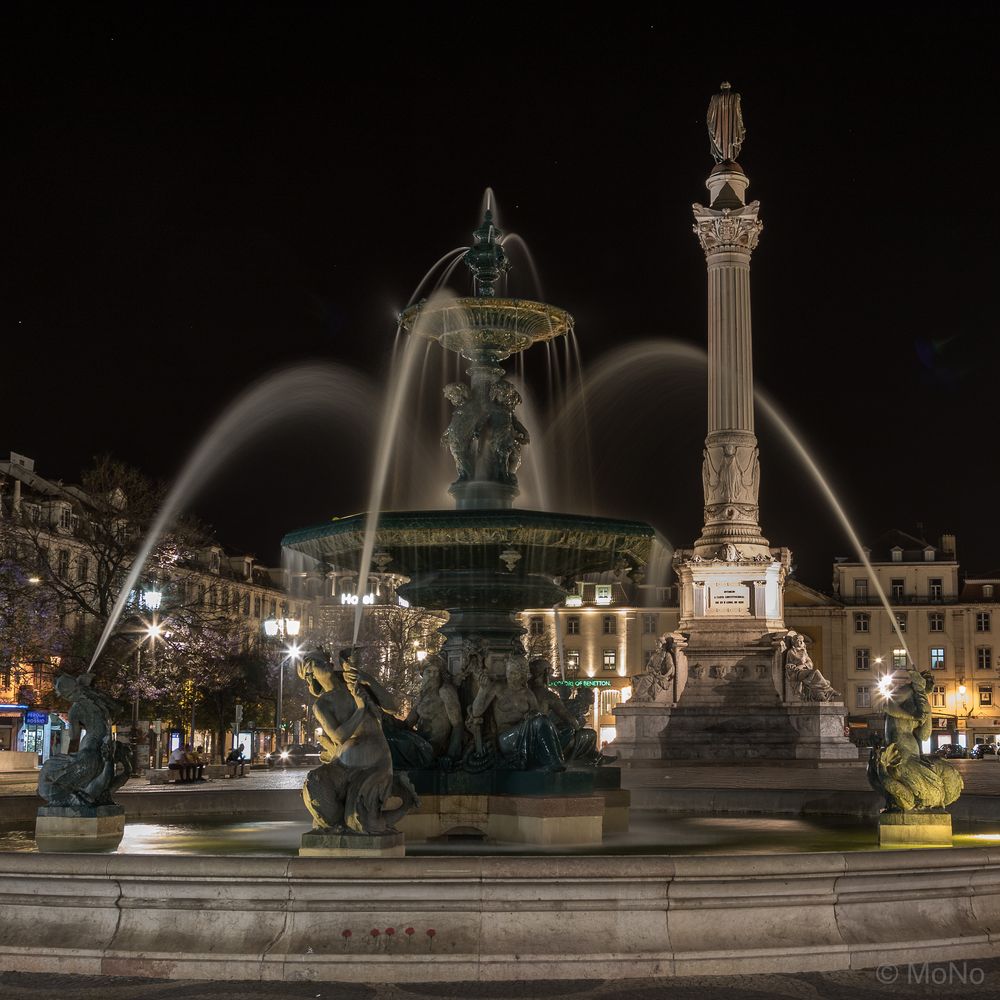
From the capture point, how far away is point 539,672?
13688 millimetres

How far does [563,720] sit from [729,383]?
33.9 meters

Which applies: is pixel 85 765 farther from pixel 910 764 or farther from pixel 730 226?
pixel 730 226

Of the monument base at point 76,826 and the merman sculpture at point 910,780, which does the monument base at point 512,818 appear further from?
the monument base at point 76,826

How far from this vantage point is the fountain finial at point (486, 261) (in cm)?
1538

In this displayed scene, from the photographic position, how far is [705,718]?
41.3m

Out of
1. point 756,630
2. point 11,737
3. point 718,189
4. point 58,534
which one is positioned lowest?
point 11,737

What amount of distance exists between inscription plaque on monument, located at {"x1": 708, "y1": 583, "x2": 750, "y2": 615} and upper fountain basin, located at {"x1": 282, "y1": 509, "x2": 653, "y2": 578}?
30.4m

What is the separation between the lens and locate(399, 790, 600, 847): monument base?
12.2 m

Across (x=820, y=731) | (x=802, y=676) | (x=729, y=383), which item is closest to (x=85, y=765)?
(x=820, y=731)

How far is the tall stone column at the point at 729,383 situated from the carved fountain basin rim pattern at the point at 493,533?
3185 cm

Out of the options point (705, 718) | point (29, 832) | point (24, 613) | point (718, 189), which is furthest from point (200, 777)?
point (718, 189)

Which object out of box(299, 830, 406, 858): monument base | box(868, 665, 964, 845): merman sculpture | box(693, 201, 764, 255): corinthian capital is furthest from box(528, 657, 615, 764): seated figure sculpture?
box(693, 201, 764, 255): corinthian capital

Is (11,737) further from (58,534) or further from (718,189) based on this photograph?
(718,189)

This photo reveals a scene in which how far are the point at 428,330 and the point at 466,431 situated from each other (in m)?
1.11
